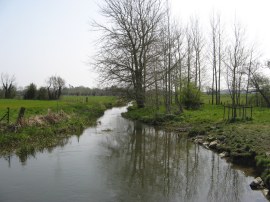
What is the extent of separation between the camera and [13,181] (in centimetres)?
1042

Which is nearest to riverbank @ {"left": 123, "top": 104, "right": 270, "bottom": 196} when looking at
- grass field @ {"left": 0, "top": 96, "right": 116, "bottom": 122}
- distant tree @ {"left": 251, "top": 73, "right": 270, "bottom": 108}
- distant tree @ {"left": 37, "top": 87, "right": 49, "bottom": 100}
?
grass field @ {"left": 0, "top": 96, "right": 116, "bottom": 122}

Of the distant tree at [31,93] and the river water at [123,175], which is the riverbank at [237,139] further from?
the distant tree at [31,93]

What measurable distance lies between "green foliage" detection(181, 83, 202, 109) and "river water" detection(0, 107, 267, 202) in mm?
19975

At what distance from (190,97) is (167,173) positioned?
25.9 meters

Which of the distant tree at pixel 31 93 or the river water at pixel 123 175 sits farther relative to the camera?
the distant tree at pixel 31 93

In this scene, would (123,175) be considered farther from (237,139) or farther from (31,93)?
(31,93)

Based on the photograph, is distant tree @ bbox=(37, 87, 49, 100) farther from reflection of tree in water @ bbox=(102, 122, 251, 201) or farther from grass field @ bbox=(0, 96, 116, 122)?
reflection of tree in water @ bbox=(102, 122, 251, 201)

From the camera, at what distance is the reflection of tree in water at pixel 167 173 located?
9.59 m

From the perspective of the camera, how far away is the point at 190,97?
37094mm

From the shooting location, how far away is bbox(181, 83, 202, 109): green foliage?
37000mm

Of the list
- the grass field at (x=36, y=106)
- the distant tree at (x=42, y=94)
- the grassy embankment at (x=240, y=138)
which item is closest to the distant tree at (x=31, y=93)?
the distant tree at (x=42, y=94)

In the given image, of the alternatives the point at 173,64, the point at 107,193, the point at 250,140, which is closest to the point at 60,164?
the point at 107,193

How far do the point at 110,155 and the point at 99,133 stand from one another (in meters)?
7.00

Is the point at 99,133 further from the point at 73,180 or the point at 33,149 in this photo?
the point at 73,180
